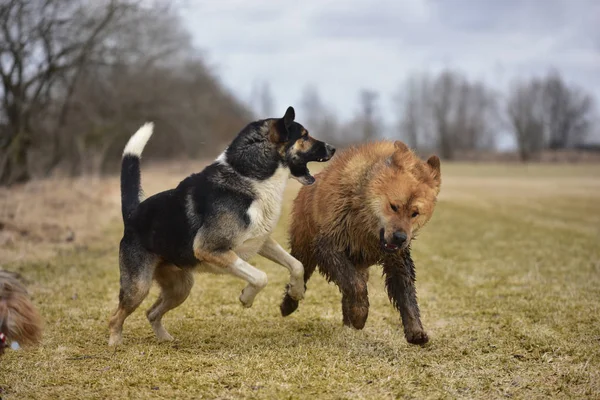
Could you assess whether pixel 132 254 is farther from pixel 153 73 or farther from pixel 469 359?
pixel 153 73

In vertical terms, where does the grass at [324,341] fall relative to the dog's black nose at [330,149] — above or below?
below

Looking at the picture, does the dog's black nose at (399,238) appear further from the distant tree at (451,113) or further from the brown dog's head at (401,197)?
the distant tree at (451,113)

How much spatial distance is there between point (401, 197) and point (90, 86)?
22188 mm

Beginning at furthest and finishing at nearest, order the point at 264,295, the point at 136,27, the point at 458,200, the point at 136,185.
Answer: the point at 458,200 < the point at 136,27 < the point at 264,295 < the point at 136,185

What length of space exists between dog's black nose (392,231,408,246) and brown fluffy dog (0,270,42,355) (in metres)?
2.80

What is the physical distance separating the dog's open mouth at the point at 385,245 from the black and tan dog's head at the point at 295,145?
876 millimetres

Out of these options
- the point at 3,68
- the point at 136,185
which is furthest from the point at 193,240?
the point at 3,68

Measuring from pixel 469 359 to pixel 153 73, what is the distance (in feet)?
87.9

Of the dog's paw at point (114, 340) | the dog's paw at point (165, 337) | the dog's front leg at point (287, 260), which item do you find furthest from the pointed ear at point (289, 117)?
the dog's paw at point (114, 340)

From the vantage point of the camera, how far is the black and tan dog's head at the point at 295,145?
5371 millimetres

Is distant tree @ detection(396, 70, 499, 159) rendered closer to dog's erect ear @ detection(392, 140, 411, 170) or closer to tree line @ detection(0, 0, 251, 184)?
tree line @ detection(0, 0, 251, 184)

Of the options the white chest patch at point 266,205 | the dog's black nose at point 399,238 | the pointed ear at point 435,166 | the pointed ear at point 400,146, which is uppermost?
the pointed ear at point 400,146

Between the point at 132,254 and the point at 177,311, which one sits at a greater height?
the point at 132,254

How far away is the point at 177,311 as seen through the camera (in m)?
6.95
